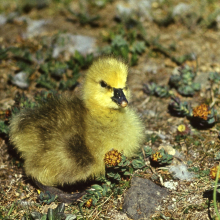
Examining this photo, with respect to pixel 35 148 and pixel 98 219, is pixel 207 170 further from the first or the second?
pixel 35 148

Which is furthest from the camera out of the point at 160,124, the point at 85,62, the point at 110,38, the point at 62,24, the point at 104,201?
the point at 62,24

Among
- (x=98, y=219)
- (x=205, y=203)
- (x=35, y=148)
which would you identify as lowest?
(x=98, y=219)

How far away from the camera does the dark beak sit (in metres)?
2.98

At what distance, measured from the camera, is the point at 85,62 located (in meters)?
4.66

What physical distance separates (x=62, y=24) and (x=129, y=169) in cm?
332

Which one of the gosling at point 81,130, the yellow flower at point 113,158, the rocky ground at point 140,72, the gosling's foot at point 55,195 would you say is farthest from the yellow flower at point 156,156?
the gosling's foot at point 55,195

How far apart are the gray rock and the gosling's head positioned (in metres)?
0.76

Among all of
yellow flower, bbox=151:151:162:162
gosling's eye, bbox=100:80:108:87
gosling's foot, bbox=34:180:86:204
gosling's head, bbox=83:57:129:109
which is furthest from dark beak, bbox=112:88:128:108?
gosling's foot, bbox=34:180:86:204

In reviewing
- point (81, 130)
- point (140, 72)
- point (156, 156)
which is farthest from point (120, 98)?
point (140, 72)

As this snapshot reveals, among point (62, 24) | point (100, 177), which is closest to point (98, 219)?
point (100, 177)

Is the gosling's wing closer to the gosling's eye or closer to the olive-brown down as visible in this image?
the olive-brown down

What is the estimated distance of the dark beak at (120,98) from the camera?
9.77 ft

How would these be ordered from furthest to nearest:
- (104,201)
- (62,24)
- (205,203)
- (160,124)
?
(62,24) → (160,124) → (104,201) → (205,203)

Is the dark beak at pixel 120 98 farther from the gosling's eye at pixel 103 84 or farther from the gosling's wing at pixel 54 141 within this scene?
the gosling's wing at pixel 54 141
